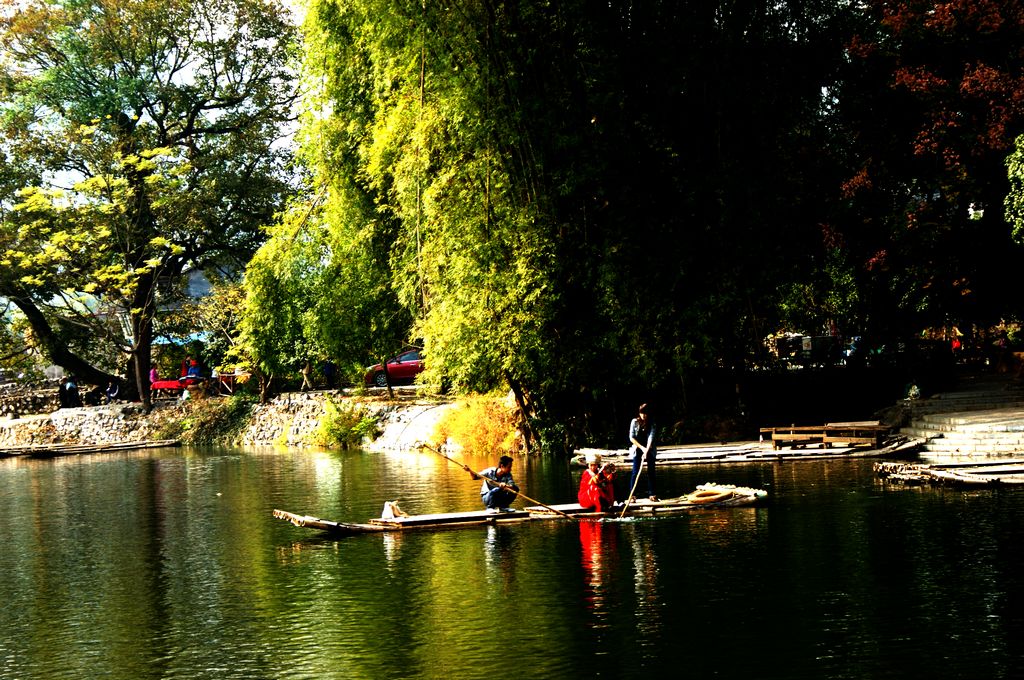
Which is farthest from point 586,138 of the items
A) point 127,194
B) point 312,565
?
point 127,194

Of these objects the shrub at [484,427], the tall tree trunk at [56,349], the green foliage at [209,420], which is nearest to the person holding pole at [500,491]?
Answer: the shrub at [484,427]

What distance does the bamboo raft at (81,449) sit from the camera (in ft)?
146

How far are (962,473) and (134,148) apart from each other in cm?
3681

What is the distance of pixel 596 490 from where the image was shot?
1980cm

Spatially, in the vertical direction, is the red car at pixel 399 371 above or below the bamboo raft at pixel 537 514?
above

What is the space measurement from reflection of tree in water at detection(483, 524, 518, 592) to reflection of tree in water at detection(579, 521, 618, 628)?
975 millimetres

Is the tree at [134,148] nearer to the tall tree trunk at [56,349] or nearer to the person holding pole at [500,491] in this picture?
the tall tree trunk at [56,349]

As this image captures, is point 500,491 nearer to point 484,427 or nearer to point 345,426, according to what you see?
point 484,427

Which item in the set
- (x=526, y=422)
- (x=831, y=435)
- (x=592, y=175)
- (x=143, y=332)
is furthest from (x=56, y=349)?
(x=831, y=435)

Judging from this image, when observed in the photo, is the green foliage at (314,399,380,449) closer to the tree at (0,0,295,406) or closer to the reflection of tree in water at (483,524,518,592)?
the tree at (0,0,295,406)

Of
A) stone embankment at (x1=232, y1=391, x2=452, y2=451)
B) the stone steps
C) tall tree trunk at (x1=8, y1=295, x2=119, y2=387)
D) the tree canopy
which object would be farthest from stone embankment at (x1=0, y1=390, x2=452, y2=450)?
the stone steps

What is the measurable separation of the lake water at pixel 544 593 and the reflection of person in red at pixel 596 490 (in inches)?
18.4

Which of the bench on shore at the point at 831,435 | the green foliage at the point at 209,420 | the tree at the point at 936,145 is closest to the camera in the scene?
the tree at the point at 936,145

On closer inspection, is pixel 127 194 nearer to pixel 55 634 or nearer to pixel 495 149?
pixel 495 149
